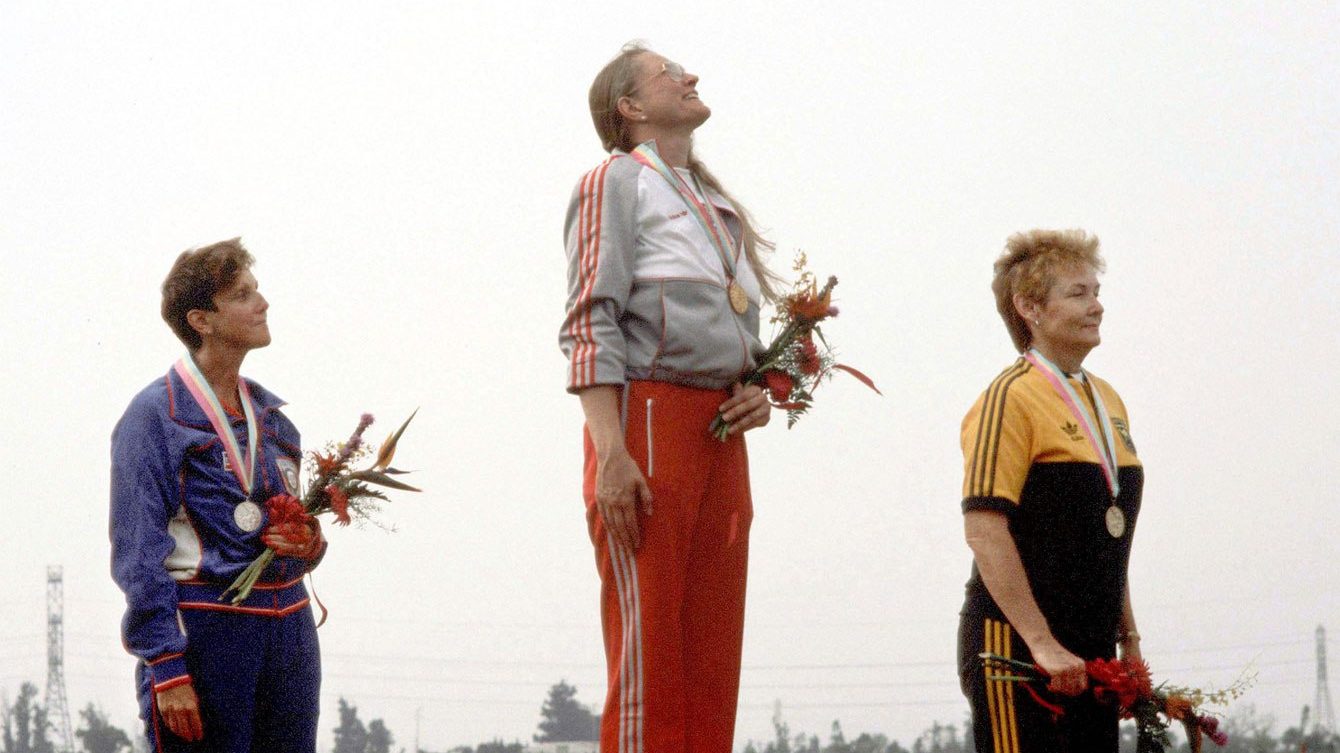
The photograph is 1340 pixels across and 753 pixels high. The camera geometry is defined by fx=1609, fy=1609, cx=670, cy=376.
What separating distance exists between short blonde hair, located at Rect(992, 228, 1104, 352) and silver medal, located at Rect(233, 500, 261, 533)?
1916mm

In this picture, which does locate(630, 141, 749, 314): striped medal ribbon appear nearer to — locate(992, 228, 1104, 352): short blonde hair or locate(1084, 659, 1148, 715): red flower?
locate(992, 228, 1104, 352): short blonde hair

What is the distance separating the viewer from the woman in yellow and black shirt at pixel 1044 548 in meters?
3.50

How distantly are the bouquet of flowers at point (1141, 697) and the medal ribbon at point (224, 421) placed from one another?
6.02 ft

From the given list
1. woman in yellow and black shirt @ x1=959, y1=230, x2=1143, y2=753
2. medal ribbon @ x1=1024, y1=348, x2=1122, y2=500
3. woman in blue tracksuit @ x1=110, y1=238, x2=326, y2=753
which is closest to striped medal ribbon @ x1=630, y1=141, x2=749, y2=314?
woman in yellow and black shirt @ x1=959, y1=230, x2=1143, y2=753

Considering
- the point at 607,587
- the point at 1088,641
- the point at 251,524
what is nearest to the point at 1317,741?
the point at 1088,641

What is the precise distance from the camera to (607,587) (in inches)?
143

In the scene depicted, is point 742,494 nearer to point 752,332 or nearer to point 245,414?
point 752,332

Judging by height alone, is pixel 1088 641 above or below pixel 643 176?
below

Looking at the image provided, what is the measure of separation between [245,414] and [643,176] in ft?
3.89

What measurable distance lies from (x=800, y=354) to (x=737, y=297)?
0.21 m

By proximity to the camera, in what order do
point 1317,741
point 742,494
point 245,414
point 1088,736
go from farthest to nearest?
point 1317,741 < point 245,414 < point 742,494 < point 1088,736

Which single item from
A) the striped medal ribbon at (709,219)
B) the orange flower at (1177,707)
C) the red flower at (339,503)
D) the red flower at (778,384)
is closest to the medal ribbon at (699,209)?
the striped medal ribbon at (709,219)

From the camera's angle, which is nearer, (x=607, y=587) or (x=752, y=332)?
(x=607, y=587)

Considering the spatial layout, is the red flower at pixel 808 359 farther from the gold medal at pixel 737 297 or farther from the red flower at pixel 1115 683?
the red flower at pixel 1115 683
